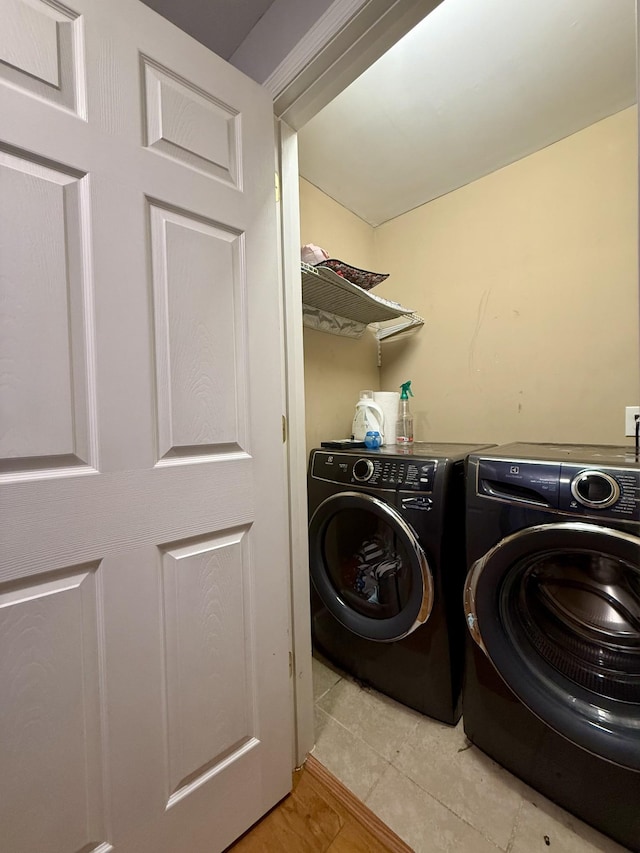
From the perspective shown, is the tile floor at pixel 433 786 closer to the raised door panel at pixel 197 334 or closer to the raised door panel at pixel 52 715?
the raised door panel at pixel 52 715

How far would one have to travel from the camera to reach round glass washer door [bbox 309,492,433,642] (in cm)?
117

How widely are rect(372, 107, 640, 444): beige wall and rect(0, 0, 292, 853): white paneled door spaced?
3.18 ft

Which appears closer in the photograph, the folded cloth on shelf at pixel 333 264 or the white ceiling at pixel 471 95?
the white ceiling at pixel 471 95

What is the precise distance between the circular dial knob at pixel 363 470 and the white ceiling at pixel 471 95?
1.42 meters

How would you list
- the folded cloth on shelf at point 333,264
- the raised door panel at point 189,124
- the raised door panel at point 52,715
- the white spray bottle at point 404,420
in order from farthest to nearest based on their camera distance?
the white spray bottle at point 404,420, the folded cloth on shelf at point 333,264, the raised door panel at point 189,124, the raised door panel at point 52,715

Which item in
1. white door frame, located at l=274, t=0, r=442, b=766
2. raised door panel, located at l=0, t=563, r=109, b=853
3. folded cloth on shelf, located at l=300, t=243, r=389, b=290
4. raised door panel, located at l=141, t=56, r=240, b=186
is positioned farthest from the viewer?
folded cloth on shelf, located at l=300, t=243, r=389, b=290

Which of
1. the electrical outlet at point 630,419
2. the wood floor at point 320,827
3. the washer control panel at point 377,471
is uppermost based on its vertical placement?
the electrical outlet at point 630,419

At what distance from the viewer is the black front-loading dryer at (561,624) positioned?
0.82 meters

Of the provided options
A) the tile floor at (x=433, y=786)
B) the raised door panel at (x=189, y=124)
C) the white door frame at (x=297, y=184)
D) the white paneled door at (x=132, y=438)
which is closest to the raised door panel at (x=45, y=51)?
the white paneled door at (x=132, y=438)

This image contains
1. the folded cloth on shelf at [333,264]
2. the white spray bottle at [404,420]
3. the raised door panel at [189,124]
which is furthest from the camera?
the white spray bottle at [404,420]

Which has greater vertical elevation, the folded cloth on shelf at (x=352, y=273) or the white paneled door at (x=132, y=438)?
the folded cloth on shelf at (x=352, y=273)

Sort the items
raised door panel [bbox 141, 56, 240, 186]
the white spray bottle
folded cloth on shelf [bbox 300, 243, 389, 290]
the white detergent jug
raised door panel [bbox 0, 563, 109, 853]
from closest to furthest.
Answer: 1. raised door panel [bbox 0, 563, 109, 853]
2. raised door panel [bbox 141, 56, 240, 186]
3. folded cloth on shelf [bbox 300, 243, 389, 290]
4. the white detergent jug
5. the white spray bottle

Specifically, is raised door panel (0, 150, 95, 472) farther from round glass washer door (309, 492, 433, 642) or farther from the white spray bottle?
the white spray bottle

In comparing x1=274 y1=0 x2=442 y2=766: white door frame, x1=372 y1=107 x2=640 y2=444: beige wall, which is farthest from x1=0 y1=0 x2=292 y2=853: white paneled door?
x1=372 y1=107 x2=640 y2=444: beige wall
